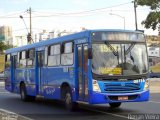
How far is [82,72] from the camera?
1611 centimetres

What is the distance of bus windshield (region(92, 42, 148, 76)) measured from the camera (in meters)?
15.3

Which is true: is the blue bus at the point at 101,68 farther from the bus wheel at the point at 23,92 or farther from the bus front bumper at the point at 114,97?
the bus wheel at the point at 23,92

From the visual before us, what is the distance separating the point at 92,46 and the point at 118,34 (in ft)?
3.62

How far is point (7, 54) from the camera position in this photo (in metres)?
26.7

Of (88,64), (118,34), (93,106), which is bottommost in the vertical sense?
(93,106)

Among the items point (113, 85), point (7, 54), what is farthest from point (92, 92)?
point (7, 54)

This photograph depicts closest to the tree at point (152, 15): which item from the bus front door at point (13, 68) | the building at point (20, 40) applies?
the bus front door at point (13, 68)

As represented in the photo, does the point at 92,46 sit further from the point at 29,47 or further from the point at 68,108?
the point at 29,47

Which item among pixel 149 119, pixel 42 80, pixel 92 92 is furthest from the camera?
pixel 42 80

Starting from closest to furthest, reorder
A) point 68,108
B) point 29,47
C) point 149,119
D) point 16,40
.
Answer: point 149,119, point 68,108, point 29,47, point 16,40

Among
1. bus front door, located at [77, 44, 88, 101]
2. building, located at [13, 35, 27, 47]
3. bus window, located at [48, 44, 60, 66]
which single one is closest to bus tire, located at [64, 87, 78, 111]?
bus front door, located at [77, 44, 88, 101]

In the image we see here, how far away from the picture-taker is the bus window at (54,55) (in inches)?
730

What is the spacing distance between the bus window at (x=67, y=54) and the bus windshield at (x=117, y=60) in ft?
5.94

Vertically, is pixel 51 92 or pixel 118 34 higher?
pixel 118 34
